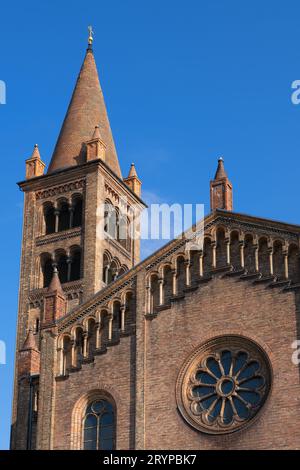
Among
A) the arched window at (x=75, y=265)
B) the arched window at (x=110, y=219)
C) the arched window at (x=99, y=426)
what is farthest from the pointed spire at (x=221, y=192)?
the arched window at (x=110, y=219)

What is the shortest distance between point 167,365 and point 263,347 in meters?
3.43

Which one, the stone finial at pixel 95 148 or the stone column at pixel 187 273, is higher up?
the stone finial at pixel 95 148

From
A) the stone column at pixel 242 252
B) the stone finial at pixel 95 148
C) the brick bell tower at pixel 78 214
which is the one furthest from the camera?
the stone finial at pixel 95 148

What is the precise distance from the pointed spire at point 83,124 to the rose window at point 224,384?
24087 mm

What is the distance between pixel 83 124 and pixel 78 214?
226 inches

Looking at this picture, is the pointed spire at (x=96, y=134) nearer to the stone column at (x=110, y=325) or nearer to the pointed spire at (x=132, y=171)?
the pointed spire at (x=132, y=171)

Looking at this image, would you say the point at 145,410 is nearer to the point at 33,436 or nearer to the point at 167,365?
the point at 167,365

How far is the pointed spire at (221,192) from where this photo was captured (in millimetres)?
34594

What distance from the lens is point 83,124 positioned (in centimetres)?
5591

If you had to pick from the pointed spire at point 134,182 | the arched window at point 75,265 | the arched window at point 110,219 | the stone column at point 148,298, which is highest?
the pointed spire at point 134,182

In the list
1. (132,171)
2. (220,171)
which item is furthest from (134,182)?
(220,171)

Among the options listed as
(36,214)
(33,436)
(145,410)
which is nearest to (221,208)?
(145,410)

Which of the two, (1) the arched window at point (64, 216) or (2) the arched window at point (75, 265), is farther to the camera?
(1) the arched window at point (64, 216)

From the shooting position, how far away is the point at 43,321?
35.7 metres
